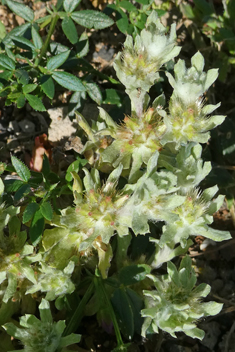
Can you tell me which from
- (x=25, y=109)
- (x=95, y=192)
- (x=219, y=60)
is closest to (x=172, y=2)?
(x=219, y=60)

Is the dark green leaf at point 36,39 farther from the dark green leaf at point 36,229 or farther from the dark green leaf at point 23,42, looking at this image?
the dark green leaf at point 36,229

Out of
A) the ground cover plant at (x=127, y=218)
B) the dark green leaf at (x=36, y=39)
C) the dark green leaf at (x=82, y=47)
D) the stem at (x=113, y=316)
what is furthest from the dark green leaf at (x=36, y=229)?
the dark green leaf at (x=82, y=47)

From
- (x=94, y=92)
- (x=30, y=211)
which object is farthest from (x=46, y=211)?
(x=94, y=92)

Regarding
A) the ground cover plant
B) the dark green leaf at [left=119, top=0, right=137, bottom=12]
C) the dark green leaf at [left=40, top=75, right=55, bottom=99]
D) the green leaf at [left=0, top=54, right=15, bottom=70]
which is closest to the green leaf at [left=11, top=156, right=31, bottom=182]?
the ground cover plant

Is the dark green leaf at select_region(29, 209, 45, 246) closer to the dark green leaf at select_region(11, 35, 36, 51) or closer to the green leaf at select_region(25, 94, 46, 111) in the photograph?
the green leaf at select_region(25, 94, 46, 111)

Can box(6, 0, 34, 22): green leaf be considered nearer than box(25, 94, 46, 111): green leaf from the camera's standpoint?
No

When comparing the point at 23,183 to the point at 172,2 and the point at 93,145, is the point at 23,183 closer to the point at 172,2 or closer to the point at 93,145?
the point at 93,145
